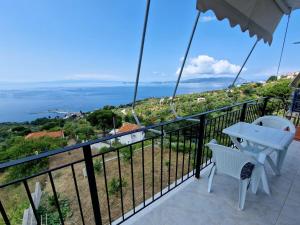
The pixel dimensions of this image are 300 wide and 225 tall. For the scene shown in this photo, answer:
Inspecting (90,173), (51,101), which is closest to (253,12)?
(90,173)

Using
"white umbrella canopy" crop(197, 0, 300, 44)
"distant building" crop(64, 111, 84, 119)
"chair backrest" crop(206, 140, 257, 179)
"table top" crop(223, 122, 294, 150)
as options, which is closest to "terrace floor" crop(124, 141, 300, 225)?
"chair backrest" crop(206, 140, 257, 179)

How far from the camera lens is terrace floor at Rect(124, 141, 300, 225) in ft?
5.91

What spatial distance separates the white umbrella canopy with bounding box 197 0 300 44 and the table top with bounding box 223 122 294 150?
1.26m

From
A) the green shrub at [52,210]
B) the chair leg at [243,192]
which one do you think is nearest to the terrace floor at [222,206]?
the chair leg at [243,192]

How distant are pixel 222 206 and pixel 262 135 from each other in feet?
3.22

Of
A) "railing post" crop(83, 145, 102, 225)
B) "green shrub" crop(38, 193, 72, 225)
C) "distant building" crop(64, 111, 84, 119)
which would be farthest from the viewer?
"distant building" crop(64, 111, 84, 119)

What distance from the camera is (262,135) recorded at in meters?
2.22

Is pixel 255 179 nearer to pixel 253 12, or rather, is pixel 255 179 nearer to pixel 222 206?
pixel 222 206

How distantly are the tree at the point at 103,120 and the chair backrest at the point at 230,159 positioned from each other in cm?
1912

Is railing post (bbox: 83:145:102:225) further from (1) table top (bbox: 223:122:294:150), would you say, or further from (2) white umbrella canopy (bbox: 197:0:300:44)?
(1) table top (bbox: 223:122:294:150)

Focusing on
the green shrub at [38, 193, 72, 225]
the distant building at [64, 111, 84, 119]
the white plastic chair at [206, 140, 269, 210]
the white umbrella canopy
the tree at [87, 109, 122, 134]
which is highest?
the white umbrella canopy

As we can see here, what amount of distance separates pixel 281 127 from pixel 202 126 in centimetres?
146

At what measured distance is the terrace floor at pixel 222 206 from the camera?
1801 mm

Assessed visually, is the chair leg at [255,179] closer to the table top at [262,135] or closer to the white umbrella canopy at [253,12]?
the table top at [262,135]
